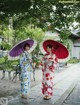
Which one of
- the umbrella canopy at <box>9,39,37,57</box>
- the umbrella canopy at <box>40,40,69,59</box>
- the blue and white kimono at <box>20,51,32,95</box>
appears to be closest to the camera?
the blue and white kimono at <box>20,51,32,95</box>

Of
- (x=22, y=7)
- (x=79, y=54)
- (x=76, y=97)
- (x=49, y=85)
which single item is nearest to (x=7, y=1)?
(x=22, y=7)

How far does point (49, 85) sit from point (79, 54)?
141ft

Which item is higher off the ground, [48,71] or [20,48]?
[20,48]

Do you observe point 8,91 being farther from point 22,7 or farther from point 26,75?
point 22,7

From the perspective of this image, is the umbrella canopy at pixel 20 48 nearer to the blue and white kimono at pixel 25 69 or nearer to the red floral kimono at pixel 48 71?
the blue and white kimono at pixel 25 69

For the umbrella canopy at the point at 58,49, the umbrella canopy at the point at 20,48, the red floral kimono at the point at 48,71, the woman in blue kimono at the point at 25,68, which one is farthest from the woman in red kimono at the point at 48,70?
the umbrella canopy at the point at 20,48

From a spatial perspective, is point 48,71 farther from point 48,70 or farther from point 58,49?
point 58,49

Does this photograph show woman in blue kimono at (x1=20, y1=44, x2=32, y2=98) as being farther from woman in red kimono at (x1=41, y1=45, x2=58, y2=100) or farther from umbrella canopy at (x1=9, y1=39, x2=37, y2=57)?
woman in red kimono at (x1=41, y1=45, x2=58, y2=100)

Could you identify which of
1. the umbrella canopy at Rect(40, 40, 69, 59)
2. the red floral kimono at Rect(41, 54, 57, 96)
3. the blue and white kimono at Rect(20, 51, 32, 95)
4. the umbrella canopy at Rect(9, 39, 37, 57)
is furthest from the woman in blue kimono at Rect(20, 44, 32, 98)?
the umbrella canopy at Rect(40, 40, 69, 59)

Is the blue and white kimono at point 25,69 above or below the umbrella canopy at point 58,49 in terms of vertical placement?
below

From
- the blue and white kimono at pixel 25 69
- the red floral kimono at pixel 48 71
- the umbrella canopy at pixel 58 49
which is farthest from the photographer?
the umbrella canopy at pixel 58 49

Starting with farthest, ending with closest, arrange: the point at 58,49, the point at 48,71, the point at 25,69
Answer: the point at 58,49 → the point at 25,69 → the point at 48,71

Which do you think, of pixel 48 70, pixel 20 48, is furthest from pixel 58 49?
pixel 20 48

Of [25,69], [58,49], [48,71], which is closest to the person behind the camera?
[48,71]
